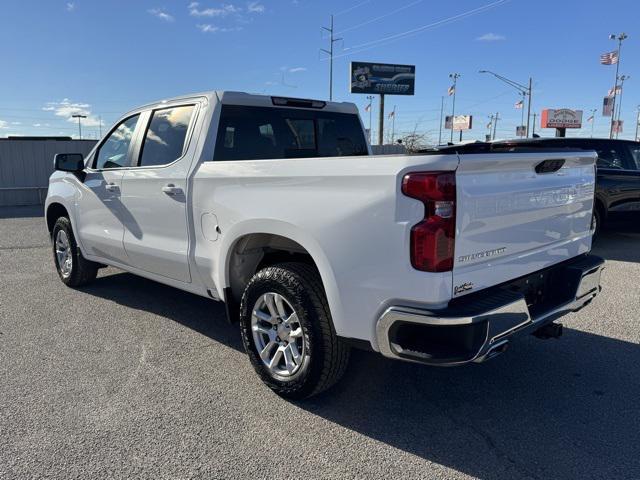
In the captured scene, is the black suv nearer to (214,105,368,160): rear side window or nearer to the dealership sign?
(214,105,368,160): rear side window

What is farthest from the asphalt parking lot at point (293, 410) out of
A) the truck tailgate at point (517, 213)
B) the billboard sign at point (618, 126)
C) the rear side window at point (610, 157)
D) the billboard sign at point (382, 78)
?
the billboard sign at point (618, 126)

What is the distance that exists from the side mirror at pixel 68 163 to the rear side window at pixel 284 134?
2131 millimetres

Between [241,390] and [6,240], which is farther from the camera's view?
[6,240]

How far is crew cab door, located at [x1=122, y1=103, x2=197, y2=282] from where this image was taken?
13.0ft

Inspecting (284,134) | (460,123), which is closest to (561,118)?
(460,123)

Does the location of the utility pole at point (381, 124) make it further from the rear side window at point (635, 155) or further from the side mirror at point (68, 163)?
the side mirror at point (68, 163)

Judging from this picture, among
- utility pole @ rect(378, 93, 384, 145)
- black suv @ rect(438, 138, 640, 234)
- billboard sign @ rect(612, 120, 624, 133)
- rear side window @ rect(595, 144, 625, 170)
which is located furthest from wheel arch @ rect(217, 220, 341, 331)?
billboard sign @ rect(612, 120, 624, 133)

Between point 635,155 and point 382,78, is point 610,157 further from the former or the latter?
point 382,78

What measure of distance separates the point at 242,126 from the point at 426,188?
6.89 feet

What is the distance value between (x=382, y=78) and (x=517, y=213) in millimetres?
44291

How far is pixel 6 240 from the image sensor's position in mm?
9922

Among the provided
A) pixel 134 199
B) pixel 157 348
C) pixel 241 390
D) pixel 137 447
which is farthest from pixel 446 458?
pixel 134 199

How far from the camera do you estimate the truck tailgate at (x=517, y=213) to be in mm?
2582

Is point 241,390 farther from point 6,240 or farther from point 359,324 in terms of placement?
point 6,240
